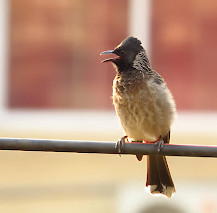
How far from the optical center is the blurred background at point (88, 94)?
1002 centimetres

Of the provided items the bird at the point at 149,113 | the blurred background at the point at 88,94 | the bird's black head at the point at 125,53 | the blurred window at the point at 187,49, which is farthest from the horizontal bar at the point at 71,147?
the blurred window at the point at 187,49

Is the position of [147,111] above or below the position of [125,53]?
below

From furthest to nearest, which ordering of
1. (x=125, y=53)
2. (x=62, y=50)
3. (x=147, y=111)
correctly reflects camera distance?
(x=62, y=50)
(x=125, y=53)
(x=147, y=111)

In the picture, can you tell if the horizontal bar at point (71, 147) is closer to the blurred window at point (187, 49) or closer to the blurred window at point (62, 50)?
the blurred window at point (62, 50)

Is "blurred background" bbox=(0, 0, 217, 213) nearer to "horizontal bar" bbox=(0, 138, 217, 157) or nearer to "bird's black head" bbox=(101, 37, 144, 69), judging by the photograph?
"bird's black head" bbox=(101, 37, 144, 69)

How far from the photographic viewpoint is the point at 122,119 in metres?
5.04

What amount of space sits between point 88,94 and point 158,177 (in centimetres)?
550

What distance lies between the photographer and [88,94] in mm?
10352

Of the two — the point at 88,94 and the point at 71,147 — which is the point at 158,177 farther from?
→ the point at 88,94

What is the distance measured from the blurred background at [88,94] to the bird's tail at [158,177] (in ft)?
16.9

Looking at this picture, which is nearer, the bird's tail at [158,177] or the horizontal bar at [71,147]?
the horizontal bar at [71,147]

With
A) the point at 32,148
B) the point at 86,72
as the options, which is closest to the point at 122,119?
the point at 32,148

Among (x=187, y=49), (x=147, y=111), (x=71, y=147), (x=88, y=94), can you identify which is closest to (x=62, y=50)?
(x=88, y=94)

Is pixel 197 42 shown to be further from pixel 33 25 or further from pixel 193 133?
pixel 33 25
